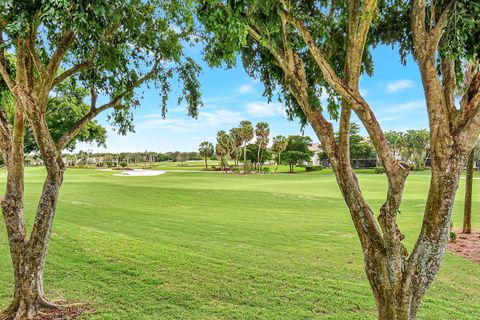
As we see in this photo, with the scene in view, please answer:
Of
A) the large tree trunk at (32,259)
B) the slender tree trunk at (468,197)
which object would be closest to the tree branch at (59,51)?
the large tree trunk at (32,259)

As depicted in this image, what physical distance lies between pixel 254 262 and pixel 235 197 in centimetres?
1457

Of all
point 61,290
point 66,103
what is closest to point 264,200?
point 66,103

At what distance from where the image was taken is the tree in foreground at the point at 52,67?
4.14 metres

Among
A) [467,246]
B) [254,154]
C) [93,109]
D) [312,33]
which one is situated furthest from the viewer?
[254,154]

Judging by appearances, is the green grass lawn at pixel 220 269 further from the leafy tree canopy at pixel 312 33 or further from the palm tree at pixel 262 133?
the palm tree at pixel 262 133

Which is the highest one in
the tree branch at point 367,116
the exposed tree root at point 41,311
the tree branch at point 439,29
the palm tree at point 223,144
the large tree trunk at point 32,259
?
the palm tree at point 223,144

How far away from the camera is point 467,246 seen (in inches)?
417

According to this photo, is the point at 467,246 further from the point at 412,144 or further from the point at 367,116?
the point at 412,144

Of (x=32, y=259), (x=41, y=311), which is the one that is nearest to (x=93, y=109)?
(x=32, y=259)

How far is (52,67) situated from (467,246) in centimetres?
1241

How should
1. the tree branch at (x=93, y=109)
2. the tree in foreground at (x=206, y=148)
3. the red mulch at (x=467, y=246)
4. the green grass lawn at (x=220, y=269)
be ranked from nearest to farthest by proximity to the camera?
the green grass lawn at (x=220, y=269) < the tree branch at (x=93, y=109) < the red mulch at (x=467, y=246) < the tree in foreground at (x=206, y=148)

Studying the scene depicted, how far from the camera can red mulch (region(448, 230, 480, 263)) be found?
31.8 ft

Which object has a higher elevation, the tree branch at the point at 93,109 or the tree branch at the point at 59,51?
the tree branch at the point at 59,51

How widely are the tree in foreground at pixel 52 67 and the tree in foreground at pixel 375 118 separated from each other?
6.58 feet
